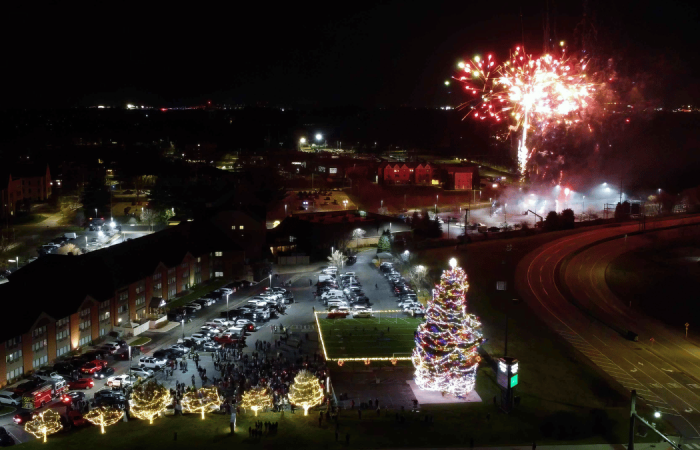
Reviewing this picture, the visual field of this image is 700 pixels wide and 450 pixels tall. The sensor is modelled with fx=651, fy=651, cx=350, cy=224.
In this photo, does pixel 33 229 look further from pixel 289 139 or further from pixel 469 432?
pixel 289 139

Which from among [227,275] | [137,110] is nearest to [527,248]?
[227,275]

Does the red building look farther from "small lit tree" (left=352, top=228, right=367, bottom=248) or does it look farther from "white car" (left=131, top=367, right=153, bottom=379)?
"white car" (left=131, top=367, right=153, bottom=379)

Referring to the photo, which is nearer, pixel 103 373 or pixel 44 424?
pixel 44 424

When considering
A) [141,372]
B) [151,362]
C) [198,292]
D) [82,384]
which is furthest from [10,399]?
[198,292]

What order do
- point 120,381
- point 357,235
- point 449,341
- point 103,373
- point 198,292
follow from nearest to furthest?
point 449,341, point 120,381, point 103,373, point 198,292, point 357,235

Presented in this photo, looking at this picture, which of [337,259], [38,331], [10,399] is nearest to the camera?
[10,399]

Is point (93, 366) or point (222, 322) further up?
point (222, 322)

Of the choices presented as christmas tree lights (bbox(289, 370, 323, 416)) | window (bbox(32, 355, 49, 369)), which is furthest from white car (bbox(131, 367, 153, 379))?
christmas tree lights (bbox(289, 370, 323, 416))

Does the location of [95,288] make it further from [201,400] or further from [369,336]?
[369,336]
